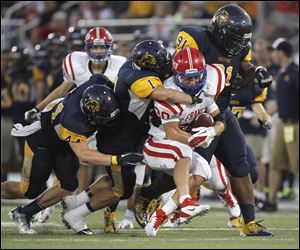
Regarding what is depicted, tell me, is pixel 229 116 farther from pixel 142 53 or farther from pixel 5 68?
pixel 5 68

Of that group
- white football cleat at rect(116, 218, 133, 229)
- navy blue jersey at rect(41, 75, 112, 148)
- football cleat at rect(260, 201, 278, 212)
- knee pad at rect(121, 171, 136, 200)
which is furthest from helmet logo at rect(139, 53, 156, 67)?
football cleat at rect(260, 201, 278, 212)

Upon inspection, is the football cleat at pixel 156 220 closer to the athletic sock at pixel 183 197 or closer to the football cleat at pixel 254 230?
the athletic sock at pixel 183 197

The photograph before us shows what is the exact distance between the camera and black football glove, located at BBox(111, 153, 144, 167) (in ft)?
25.9

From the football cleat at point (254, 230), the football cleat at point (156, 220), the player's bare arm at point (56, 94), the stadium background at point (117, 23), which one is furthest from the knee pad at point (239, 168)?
the stadium background at point (117, 23)

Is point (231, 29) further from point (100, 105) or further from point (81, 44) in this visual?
point (81, 44)

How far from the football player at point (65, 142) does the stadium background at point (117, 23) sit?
4.08 metres

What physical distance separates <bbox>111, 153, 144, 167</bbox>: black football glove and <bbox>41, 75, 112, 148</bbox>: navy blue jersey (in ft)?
1.02

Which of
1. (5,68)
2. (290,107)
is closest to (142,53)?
(290,107)

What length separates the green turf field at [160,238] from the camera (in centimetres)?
752

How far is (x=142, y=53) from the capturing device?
26.6 feet

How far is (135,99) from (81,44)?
134 inches

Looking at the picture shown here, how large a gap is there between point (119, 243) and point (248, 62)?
6.69 ft

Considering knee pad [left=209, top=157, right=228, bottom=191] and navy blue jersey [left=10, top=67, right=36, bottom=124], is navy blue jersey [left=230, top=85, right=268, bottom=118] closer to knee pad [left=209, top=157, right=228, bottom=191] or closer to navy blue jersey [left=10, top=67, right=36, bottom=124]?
knee pad [left=209, top=157, right=228, bottom=191]

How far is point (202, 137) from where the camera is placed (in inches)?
311
